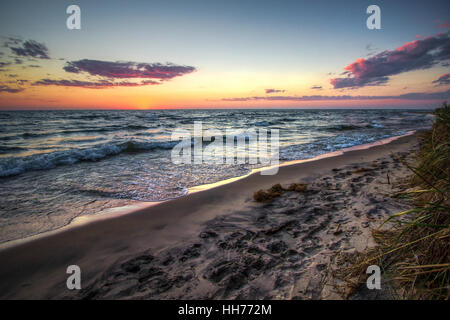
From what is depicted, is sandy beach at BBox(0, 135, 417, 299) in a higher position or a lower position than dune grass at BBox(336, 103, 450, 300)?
lower

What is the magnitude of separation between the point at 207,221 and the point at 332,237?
1.83 metres

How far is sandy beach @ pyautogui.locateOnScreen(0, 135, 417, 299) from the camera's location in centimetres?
202

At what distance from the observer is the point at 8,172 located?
243 inches

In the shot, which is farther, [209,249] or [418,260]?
[209,249]

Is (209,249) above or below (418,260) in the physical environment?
below

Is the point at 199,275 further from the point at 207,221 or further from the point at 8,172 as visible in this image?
the point at 8,172

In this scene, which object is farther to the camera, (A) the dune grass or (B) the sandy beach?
(B) the sandy beach

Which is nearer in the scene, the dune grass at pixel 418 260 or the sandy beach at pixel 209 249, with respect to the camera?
the dune grass at pixel 418 260

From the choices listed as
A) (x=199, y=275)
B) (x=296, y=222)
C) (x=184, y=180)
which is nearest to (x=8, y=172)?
(x=184, y=180)

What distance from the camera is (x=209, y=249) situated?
2.62 meters

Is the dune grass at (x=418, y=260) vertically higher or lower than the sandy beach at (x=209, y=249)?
higher

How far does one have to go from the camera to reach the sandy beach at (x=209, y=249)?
202cm
